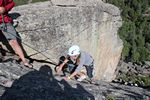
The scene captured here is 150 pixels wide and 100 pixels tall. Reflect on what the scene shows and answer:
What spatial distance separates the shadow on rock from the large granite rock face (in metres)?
4.42

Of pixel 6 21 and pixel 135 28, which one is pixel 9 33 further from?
pixel 135 28

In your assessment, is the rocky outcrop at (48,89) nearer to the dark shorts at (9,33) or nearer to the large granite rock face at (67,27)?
the dark shorts at (9,33)

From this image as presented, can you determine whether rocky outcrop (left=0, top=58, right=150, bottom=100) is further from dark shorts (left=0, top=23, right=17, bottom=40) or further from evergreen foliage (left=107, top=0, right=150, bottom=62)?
evergreen foliage (left=107, top=0, right=150, bottom=62)

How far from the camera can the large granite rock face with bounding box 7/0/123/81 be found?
45.1ft

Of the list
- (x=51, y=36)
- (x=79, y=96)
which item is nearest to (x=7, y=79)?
(x=79, y=96)

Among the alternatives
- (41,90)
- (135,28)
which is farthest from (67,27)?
(135,28)

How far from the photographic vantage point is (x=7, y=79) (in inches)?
337

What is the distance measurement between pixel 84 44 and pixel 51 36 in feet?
11.0

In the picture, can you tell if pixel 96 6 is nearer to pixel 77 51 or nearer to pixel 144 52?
pixel 77 51

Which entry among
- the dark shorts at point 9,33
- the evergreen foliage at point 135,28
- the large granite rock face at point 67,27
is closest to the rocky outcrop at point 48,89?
the dark shorts at point 9,33

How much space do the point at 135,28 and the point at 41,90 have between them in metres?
66.7

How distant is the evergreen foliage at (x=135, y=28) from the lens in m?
61.2

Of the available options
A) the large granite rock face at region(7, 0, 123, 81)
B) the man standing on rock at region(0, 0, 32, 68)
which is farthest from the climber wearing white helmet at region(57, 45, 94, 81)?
the large granite rock face at region(7, 0, 123, 81)

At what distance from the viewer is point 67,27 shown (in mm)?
15219
